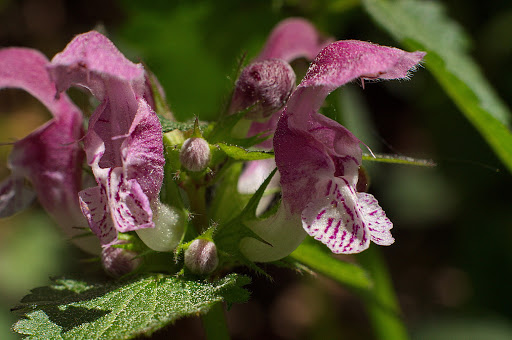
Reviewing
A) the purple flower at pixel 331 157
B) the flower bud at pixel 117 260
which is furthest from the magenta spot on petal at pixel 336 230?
the flower bud at pixel 117 260

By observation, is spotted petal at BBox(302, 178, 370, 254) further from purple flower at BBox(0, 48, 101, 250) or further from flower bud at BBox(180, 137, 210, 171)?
purple flower at BBox(0, 48, 101, 250)

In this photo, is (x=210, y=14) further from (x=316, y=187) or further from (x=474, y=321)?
(x=474, y=321)

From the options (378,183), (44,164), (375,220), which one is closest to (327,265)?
(375,220)

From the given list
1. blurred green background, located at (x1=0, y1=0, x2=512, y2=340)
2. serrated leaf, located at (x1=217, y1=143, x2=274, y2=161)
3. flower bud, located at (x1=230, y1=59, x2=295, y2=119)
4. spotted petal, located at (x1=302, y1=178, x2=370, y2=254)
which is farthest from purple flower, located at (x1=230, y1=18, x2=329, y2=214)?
blurred green background, located at (x1=0, y1=0, x2=512, y2=340)

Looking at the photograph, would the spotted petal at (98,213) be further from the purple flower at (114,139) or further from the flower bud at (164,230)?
the flower bud at (164,230)

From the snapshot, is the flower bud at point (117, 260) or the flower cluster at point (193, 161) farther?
the flower bud at point (117, 260)

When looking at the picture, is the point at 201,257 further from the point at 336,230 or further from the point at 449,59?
the point at 449,59
